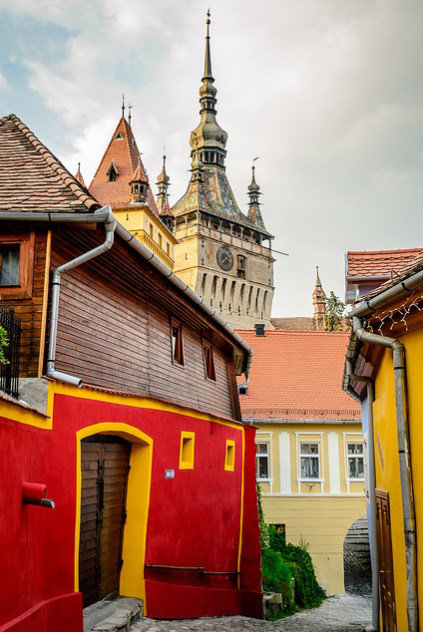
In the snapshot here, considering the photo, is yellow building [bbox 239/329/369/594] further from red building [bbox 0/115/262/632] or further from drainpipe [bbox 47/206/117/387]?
drainpipe [bbox 47/206/117/387]

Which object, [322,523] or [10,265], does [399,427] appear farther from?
[322,523]

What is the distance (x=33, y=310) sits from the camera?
795 centimetres

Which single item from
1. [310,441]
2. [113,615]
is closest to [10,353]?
[113,615]

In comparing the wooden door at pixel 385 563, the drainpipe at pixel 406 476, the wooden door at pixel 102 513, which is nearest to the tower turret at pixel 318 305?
the wooden door at pixel 102 513

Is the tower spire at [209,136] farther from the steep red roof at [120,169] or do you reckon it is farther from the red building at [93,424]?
the red building at [93,424]

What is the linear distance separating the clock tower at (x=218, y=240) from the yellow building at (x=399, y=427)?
2437 inches

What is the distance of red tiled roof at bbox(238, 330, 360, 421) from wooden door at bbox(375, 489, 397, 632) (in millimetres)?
16045

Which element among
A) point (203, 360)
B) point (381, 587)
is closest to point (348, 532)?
point (203, 360)

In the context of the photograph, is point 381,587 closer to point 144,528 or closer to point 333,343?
point 144,528

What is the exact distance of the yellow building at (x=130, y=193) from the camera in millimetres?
49562

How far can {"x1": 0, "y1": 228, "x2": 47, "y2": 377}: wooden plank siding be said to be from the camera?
7734 mm

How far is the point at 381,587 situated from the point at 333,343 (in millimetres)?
20194

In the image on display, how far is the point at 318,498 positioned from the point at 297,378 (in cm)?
462

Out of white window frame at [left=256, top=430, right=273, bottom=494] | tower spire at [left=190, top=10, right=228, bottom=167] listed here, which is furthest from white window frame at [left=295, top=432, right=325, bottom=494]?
tower spire at [left=190, top=10, right=228, bottom=167]
